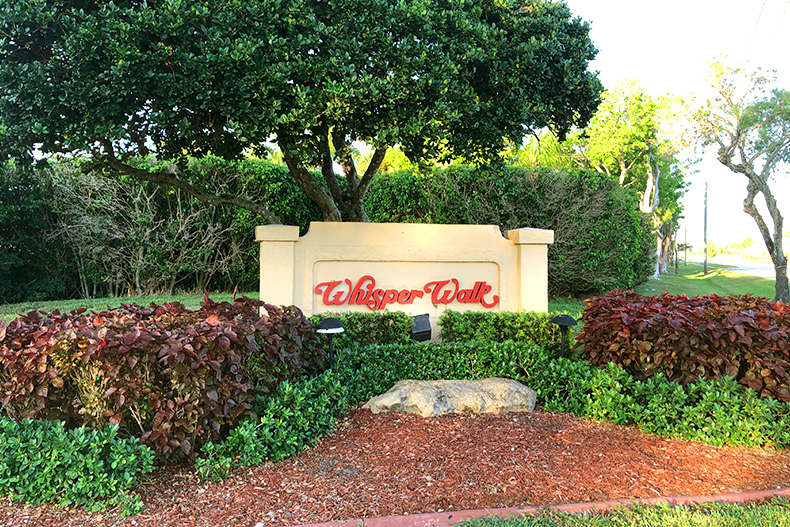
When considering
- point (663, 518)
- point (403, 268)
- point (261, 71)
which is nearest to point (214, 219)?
point (403, 268)

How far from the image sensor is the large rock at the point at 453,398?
4.39 m

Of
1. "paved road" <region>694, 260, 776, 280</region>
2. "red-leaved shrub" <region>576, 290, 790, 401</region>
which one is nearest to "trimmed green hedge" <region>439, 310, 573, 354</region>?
"red-leaved shrub" <region>576, 290, 790, 401</region>

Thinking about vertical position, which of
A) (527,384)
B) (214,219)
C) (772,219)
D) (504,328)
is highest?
(772,219)

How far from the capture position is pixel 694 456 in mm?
3594

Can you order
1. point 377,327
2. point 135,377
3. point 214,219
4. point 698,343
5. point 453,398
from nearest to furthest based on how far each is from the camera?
1. point 135,377
2. point 698,343
3. point 453,398
4. point 377,327
5. point 214,219

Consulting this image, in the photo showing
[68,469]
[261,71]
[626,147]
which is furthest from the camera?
[626,147]

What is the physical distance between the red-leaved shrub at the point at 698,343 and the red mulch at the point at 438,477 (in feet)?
2.20

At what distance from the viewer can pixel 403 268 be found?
6.87m

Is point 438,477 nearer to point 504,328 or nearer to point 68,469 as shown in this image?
point 68,469

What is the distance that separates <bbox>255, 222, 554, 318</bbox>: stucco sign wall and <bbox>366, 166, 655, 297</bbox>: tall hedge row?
488 centimetres

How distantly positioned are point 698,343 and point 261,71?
16.1 feet

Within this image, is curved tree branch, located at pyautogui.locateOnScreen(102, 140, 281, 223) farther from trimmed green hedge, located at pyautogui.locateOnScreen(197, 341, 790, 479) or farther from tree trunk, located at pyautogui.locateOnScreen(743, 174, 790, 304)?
tree trunk, located at pyautogui.locateOnScreen(743, 174, 790, 304)

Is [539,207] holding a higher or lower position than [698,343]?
higher

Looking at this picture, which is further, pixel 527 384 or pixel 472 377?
pixel 472 377
